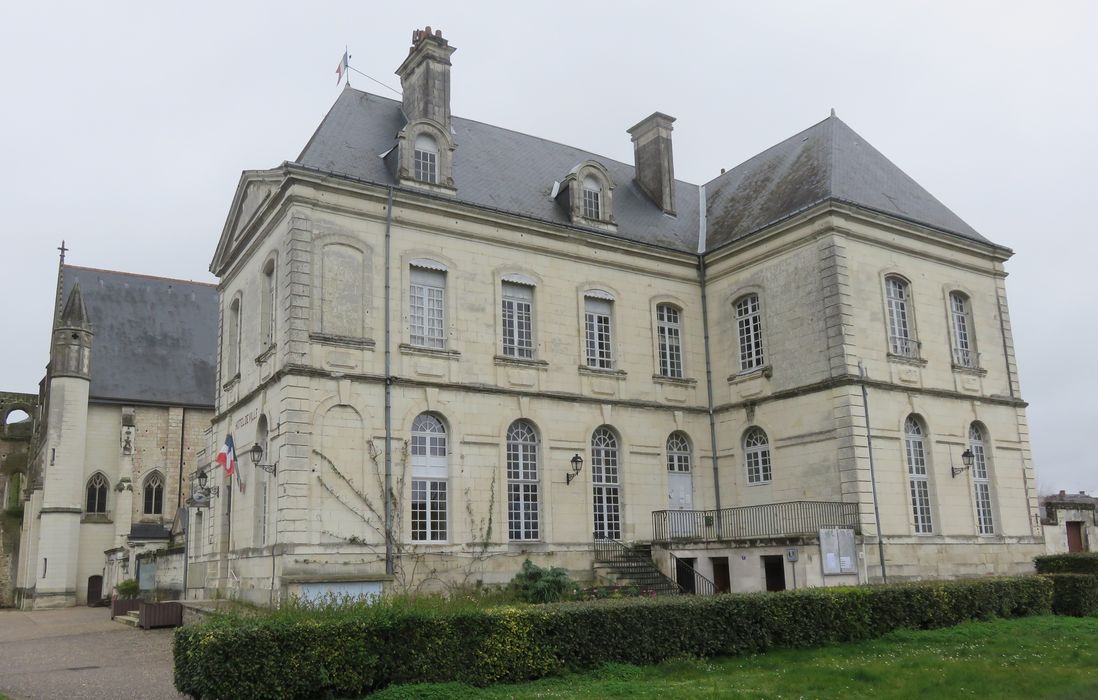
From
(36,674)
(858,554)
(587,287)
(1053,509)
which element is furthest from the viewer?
(1053,509)

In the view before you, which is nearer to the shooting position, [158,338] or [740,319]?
[740,319]

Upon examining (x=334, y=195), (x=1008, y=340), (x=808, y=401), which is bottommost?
(x=808, y=401)

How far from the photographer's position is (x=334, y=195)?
18.1 meters

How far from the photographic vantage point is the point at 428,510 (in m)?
17.9

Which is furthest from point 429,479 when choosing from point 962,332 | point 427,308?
point 962,332

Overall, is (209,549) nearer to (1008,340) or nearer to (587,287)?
(587,287)

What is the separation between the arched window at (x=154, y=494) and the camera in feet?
119

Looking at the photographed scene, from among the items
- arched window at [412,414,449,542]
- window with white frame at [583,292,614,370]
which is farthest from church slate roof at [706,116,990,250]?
arched window at [412,414,449,542]

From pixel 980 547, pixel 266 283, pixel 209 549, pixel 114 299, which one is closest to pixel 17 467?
pixel 114 299

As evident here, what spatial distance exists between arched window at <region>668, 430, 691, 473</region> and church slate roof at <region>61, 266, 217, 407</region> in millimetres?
23182

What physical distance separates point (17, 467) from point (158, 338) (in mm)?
8935

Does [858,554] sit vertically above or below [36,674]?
above

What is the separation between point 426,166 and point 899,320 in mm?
11039

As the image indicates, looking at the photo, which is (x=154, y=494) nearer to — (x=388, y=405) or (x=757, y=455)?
(x=388, y=405)
